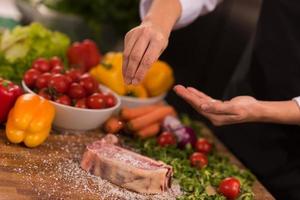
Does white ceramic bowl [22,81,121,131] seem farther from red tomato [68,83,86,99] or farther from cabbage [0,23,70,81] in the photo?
cabbage [0,23,70,81]

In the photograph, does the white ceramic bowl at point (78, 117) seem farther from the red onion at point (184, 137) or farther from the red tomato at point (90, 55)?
the red tomato at point (90, 55)

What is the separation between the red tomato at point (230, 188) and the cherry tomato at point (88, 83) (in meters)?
0.66

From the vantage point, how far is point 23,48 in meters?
2.61

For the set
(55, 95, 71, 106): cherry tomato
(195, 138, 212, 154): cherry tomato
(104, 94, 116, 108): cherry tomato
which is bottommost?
(195, 138, 212, 154): cherry tomato

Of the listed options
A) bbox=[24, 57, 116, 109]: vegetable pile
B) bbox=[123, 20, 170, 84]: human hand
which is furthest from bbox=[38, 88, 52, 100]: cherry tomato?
bbox=[123, 20, 170, 84]: human hand

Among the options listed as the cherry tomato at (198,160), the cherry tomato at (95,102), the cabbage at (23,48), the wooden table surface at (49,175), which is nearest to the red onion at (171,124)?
the cherry tomato at (198,160)

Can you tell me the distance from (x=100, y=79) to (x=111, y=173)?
0.79 meters

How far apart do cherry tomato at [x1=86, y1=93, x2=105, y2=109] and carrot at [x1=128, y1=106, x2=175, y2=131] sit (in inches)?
6.5

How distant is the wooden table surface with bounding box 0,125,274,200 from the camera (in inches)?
69.8

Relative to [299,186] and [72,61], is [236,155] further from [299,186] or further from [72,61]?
[72,61]

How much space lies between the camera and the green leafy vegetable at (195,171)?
79.2 inches

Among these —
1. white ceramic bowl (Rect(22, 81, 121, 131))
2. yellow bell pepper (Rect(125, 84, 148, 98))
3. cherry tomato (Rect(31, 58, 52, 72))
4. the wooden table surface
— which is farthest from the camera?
yellow bell pepper (Rect(125, 84, 148, 98))

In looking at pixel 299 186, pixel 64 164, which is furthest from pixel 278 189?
pixel 64 164

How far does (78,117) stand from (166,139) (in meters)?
0.38
